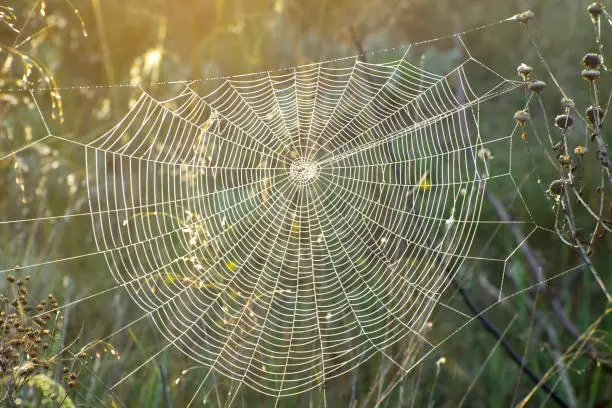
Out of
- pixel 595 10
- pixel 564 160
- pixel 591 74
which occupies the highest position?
pixel 595 10

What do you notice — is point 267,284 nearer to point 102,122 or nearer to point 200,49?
point 102,122

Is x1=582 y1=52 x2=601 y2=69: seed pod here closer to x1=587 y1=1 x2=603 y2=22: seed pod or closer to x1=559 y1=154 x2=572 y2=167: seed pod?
x1=587 y1=1 x2=603 y2=22: seed pod

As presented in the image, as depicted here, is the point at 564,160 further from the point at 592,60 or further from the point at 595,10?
the point at 595,10

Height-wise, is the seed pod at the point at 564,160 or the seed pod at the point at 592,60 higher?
→ the seed pod at the point at 592,60

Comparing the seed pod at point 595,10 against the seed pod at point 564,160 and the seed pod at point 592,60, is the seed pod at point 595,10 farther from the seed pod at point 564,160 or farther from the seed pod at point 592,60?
the seed pod at point 564,160

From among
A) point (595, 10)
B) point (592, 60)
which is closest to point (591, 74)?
point (592, 60)

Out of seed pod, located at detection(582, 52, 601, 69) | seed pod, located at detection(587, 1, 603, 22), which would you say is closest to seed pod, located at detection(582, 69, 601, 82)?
seed pod, located at detection(582, 52, 601, 69)

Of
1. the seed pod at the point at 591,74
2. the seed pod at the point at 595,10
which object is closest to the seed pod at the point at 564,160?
the seed pod at the point at 591,74

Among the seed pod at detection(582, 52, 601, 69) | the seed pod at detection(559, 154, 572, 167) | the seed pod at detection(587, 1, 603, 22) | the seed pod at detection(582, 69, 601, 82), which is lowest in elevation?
the seed pod at detection(559, 154, 572, 167)

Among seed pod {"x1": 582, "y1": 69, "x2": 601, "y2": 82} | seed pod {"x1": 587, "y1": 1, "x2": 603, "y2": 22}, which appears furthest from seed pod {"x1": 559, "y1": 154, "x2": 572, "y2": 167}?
seed pod {"x1": 587, "y1": 1, "x2": 603, "y2": 22}

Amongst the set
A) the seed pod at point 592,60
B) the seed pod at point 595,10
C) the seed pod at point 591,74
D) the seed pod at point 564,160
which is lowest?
the seed pod at point 564,160

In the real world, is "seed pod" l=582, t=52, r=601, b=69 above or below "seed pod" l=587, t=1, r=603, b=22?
below
